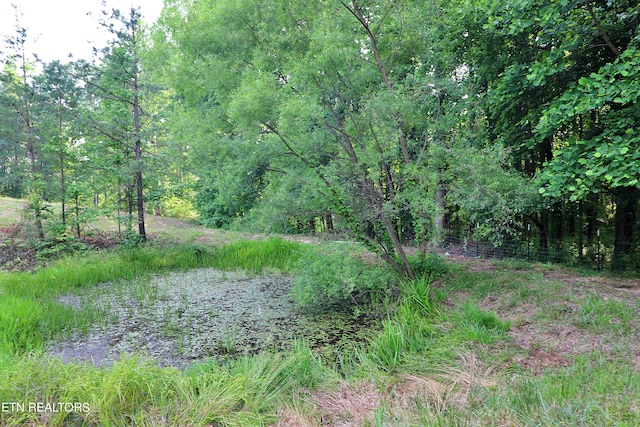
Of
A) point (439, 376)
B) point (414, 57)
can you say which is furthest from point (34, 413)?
point (414, 57)

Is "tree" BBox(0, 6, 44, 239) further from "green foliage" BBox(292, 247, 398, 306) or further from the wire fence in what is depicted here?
the wire fence

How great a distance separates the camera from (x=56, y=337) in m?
3.77

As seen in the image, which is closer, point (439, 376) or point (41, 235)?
point (439, 376)

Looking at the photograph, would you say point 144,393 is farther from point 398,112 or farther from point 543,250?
point 543,250

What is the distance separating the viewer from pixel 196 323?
434cm

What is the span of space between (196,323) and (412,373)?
277 cm

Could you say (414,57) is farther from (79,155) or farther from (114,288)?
(79,155)

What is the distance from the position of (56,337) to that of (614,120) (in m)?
7.27

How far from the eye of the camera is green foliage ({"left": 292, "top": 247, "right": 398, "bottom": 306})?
4.44m

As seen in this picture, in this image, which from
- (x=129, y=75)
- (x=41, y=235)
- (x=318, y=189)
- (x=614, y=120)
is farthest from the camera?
(x=129, y=75)

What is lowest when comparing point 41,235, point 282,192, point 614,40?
point 41,235

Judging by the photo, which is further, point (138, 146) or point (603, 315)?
point (138, 146)

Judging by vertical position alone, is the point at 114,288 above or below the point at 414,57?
below

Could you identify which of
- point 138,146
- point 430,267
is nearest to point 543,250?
point 430,267
